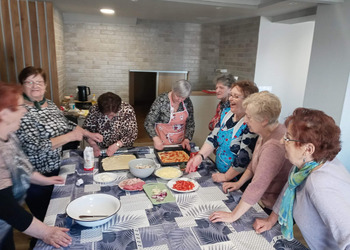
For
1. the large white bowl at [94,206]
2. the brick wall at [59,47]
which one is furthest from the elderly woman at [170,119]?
the brick wall at [59,47]

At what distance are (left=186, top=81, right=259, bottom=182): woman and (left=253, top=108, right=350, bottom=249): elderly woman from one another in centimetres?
55

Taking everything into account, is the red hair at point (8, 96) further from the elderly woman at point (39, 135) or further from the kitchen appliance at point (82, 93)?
the kitchen appliance at point (82, 93)

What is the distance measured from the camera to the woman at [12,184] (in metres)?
1.17

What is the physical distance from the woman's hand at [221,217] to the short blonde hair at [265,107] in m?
0.57

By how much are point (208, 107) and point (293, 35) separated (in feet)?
6.27

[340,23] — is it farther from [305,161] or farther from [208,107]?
[305,161]

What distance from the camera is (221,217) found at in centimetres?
137

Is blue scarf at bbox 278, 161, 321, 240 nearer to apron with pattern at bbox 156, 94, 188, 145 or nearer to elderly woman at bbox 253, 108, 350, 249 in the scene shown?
elderly woman at bbox 253, 108, 350, 249

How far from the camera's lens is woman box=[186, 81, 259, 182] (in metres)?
1.83

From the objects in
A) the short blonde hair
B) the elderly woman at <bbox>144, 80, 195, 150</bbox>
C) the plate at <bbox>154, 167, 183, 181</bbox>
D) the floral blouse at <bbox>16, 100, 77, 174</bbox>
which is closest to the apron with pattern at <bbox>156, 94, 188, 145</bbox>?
the elderly woman at <bbox>144, 80, 195, 150</bbox>

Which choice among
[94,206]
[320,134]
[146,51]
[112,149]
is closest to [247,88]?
[320,134]

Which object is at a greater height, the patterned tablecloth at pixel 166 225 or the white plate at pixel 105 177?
the white plate at pixel 105 177

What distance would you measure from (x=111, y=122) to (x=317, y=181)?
1712mm

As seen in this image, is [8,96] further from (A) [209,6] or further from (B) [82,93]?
(B) [82,93]
